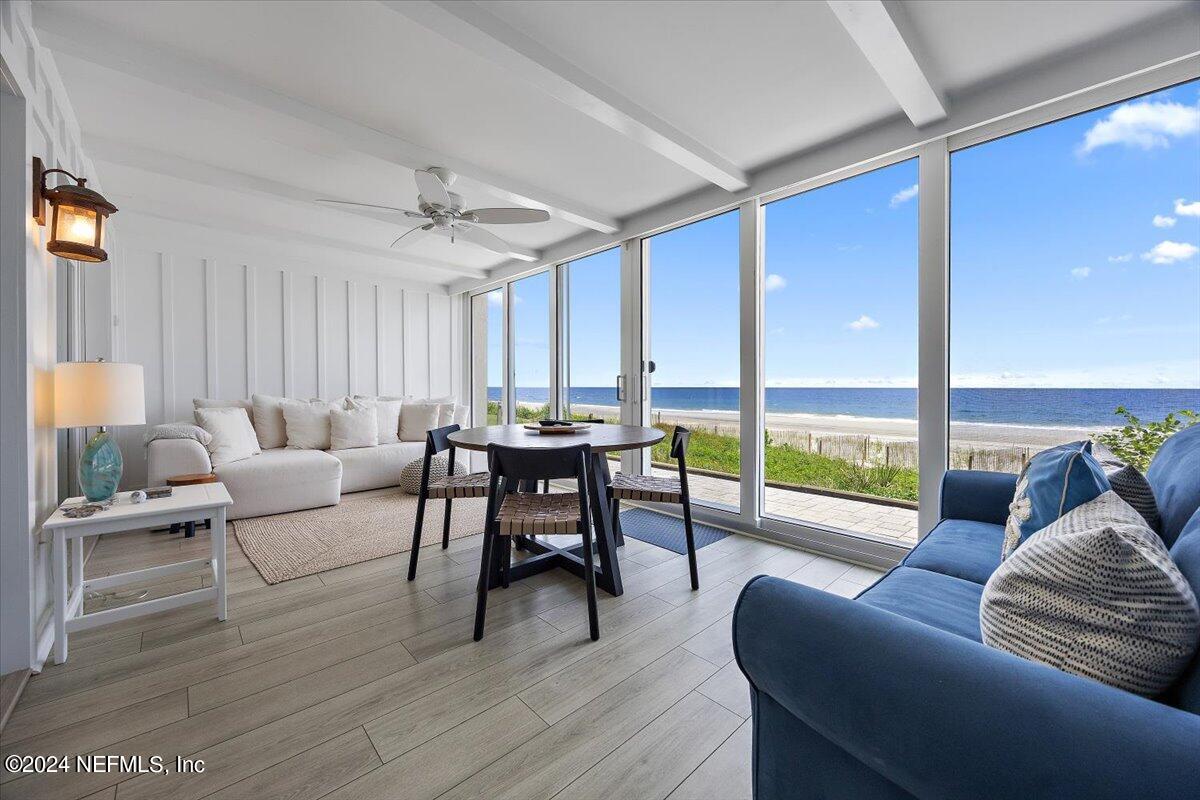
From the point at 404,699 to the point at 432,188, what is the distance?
2.63 metres

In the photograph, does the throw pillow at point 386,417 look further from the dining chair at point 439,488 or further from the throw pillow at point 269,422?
the dining chair at point 439,488

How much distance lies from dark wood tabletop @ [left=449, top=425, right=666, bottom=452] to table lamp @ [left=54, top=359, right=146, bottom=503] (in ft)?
4.44

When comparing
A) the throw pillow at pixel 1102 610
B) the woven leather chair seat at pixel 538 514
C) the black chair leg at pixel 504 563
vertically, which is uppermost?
the throw pillow at pixel 1102 610

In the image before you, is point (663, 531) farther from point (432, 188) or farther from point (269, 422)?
point (269, 422)

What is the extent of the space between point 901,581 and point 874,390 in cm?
1331

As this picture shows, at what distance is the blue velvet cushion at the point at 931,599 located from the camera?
1.14 meters

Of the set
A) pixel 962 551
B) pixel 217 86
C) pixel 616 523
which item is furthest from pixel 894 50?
pixel 217 86

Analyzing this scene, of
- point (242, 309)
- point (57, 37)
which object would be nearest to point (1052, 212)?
point (57, 37)

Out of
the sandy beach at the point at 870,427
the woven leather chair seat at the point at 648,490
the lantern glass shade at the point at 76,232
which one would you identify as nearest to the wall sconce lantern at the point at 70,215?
the lantern glass shade at the point at 76,232

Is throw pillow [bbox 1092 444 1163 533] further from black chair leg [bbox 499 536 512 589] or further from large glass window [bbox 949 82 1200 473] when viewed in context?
black chair leg [bbox 499 536 512 589]

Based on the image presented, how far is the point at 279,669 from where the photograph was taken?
1.69m

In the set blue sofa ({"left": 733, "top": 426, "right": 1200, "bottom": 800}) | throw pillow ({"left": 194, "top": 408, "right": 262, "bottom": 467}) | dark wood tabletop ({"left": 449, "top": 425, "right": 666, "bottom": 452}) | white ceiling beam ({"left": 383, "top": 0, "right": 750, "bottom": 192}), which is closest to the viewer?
blue sofa ({"left": 733, "top": 426, "right": 1200, "bottom": 800})

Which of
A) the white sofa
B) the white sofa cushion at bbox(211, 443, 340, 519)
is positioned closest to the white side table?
the white sofa

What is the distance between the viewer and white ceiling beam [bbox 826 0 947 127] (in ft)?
5.68
